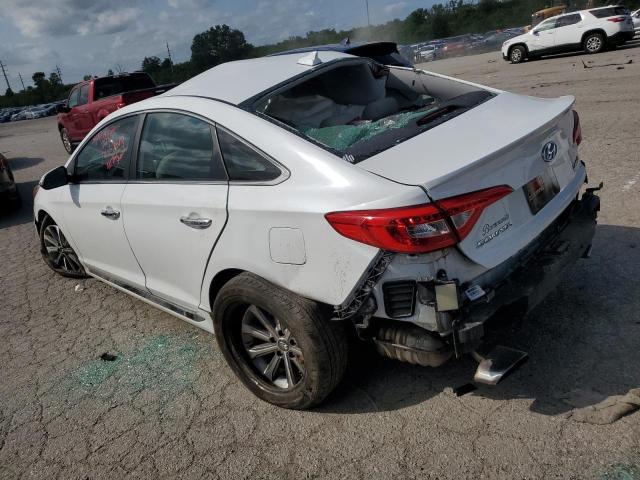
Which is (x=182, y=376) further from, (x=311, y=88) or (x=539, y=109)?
(x=539, y=109)

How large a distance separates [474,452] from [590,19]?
2041 cm

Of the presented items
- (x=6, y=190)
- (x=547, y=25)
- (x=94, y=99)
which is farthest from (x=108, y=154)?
(x=547, y=25)

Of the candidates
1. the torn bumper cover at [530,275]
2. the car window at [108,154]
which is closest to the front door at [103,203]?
the car window at [108,154]

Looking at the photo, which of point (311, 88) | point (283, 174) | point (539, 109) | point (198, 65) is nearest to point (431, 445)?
point (283, 174)

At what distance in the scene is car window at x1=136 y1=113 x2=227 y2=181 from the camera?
295 centimetres

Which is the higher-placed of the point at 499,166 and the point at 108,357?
the point at 499,166

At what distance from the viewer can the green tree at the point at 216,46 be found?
64.1m

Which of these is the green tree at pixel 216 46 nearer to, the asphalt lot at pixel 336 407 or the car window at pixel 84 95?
the car window at pixel 84 95

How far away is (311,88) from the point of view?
3.49m

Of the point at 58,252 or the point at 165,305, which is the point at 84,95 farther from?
the point at 165,305

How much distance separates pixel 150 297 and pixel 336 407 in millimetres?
1582

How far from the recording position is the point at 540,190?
269 cm

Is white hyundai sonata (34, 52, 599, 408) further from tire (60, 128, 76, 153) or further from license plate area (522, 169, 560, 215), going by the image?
tire (60, 128, 76, 153)

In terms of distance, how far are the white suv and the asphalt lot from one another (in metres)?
17.6
